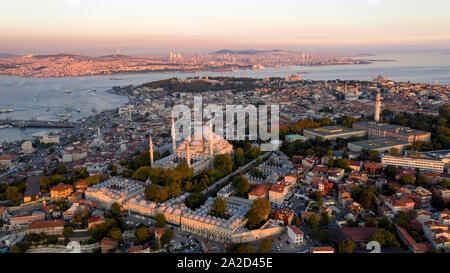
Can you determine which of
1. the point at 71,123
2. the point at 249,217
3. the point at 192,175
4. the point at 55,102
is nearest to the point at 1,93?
the point at 55,102

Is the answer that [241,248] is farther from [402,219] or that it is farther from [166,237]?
[402,219]

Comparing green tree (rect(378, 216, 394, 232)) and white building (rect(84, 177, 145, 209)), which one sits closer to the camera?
green tree (rect(378, 216, 394, 232))

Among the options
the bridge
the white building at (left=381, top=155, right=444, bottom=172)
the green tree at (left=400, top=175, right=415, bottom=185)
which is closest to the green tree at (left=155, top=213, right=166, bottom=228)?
the green tree at (left=400, top=175, right=415, bottom=185)

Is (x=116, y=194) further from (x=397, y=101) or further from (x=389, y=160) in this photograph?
(x=397, y=101)

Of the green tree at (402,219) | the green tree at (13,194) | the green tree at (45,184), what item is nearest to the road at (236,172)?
the green tree at (45,184)

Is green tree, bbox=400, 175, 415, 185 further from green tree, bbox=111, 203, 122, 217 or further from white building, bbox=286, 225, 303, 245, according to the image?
green tree, bbox=111, 203, 122, 217

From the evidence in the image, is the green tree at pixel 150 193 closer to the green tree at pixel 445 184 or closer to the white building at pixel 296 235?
the white building at pixel 296 235

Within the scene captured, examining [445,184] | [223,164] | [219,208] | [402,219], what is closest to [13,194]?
[219,208]

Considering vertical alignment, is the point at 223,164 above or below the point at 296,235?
above
